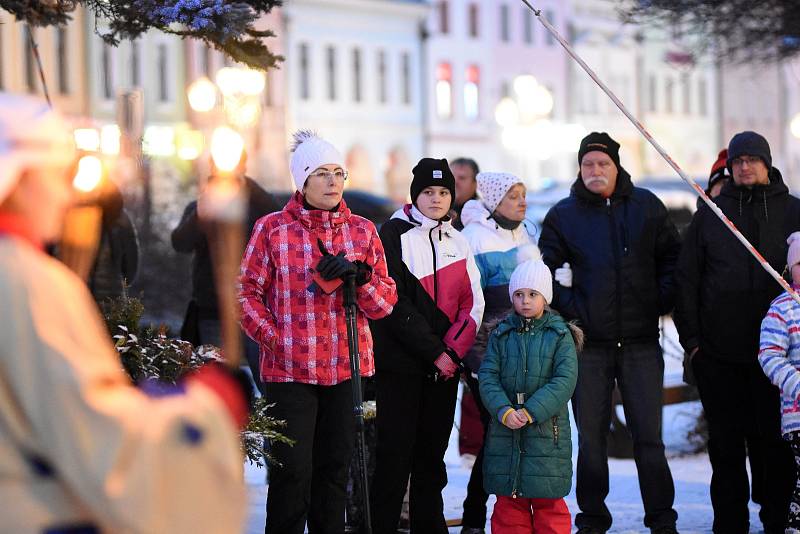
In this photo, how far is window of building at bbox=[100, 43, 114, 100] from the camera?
1816 inches

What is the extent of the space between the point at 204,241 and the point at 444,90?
5110cm

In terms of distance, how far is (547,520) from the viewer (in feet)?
23.3

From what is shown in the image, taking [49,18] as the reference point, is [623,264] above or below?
below

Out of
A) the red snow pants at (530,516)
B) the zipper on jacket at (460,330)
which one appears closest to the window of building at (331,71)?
the zipper on jacket at (460,330)

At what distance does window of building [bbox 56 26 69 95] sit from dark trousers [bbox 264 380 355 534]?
131 ft

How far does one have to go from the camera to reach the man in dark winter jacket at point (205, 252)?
343 inches

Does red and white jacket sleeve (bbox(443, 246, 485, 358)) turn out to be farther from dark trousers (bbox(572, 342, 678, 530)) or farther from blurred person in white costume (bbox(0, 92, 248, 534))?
blurred person in white costume (bbox(0, 92, 248, 534))

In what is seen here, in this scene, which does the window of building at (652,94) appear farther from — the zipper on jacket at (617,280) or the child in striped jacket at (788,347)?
the child in striped jacket at (788,347)

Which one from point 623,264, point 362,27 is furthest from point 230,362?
point 362,27

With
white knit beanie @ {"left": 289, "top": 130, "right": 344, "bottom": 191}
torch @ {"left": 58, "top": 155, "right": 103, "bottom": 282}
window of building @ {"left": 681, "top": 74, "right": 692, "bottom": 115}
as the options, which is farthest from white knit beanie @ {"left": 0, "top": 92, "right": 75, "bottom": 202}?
window of building @ {"left": 681, "top": 74, "right": 692, "bottom": 115}

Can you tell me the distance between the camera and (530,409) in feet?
22.7

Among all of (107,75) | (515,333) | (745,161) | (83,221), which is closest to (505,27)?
(107,75)

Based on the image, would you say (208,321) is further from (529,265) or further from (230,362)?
(230,362)

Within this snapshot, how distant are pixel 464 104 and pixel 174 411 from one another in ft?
189
